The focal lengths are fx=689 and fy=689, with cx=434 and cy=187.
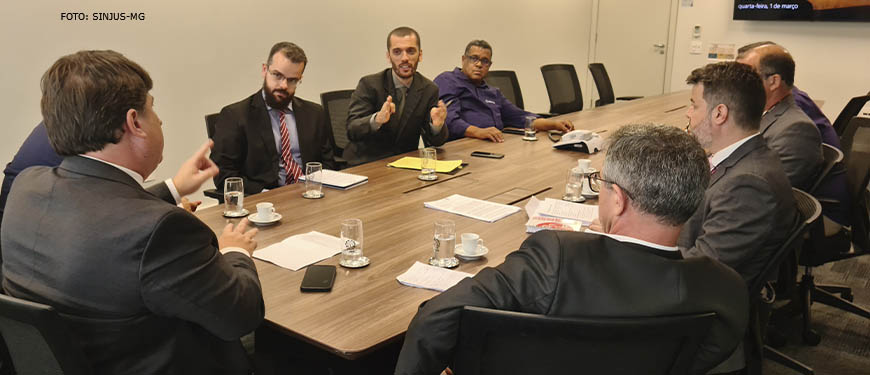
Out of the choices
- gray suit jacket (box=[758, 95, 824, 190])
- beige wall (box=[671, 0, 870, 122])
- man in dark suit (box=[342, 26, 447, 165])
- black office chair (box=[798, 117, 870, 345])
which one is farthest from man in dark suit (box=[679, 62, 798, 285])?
beige wall (box=[671, 0, 870, 122])

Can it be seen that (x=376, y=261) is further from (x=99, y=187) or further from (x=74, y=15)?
(x=74, y=15)

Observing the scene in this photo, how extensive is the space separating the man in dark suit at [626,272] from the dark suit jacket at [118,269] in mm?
493

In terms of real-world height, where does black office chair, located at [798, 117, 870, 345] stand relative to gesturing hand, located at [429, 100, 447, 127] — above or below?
below

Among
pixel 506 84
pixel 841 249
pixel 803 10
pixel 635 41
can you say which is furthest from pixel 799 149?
pixel 635 41

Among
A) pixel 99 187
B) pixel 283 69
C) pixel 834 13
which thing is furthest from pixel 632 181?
pixel 834 13

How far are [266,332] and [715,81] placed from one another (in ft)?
5.99

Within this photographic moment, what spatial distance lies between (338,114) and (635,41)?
226 inches

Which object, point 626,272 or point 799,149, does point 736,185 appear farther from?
point 799,149

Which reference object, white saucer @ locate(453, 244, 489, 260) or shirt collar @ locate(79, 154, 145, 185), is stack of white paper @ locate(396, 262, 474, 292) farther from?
shirt collar @ locate(79, 154, 145, 185)

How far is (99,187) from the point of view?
1.54 meters

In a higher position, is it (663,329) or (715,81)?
(715,81)

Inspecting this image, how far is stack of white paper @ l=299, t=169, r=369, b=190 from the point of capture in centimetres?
314

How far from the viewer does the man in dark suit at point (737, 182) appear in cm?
207

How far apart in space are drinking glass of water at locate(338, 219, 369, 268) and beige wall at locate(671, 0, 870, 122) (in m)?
7.04
